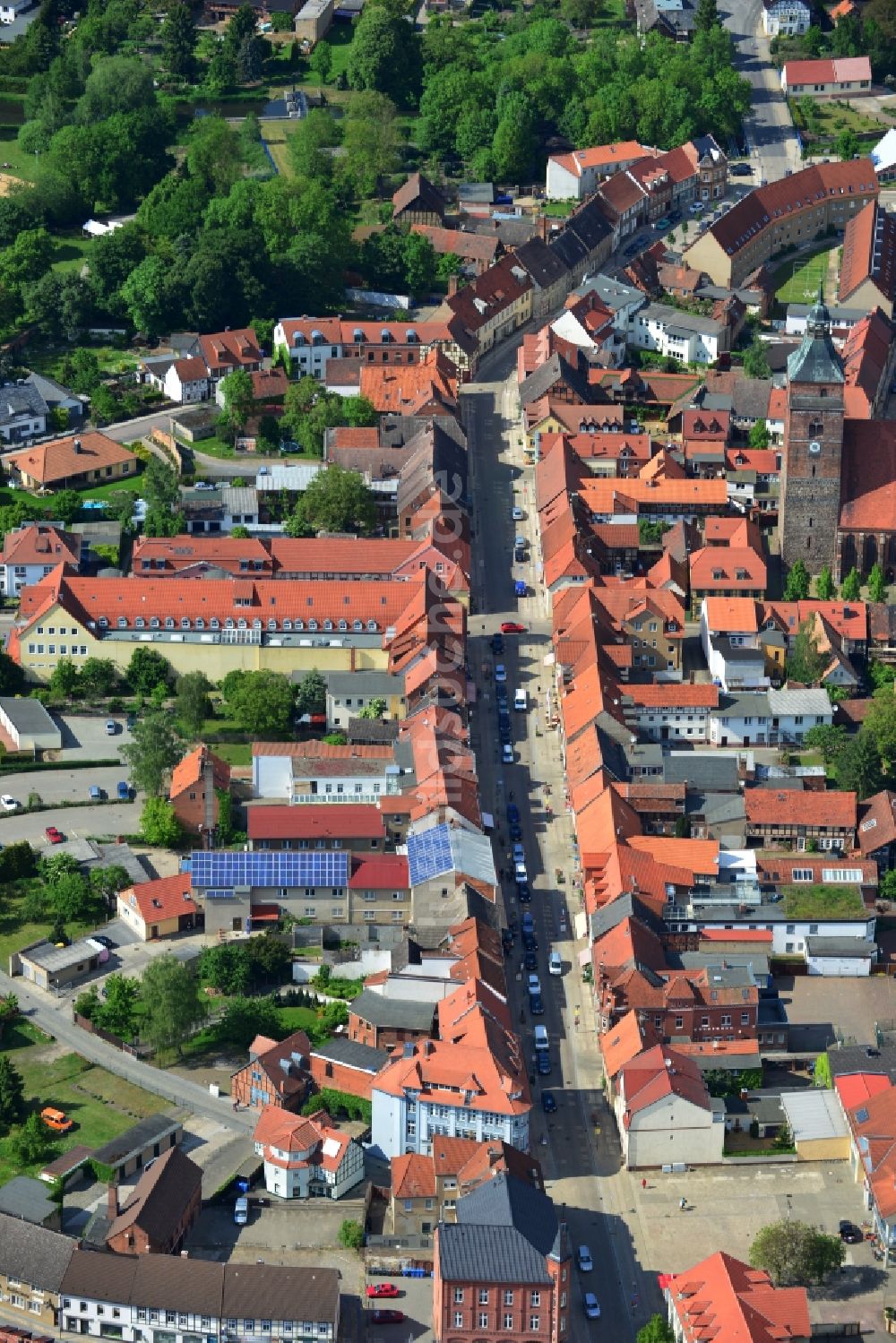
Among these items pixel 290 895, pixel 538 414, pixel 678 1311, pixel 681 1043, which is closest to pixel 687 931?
pixel 681 1043

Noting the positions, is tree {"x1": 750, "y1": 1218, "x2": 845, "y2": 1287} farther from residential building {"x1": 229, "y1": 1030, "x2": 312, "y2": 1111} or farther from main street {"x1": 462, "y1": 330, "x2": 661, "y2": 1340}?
residential building {"x1": 229, "y1": 1030, "x2": 312, "y2": 1111}

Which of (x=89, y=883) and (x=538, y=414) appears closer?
(x=89, y=883)

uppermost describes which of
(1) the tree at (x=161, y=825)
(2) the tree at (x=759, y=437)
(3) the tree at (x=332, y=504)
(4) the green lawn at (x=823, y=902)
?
(3) the tree at (x=332, y=504)

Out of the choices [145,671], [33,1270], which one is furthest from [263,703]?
[33,1270]

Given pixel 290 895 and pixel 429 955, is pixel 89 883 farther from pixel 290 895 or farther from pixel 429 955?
pixel 429 955

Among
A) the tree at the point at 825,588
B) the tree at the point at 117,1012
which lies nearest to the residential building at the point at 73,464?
the tree at the point at 825,588

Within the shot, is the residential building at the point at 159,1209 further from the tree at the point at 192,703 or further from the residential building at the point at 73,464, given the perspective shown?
the residential building at the point at 73,464
